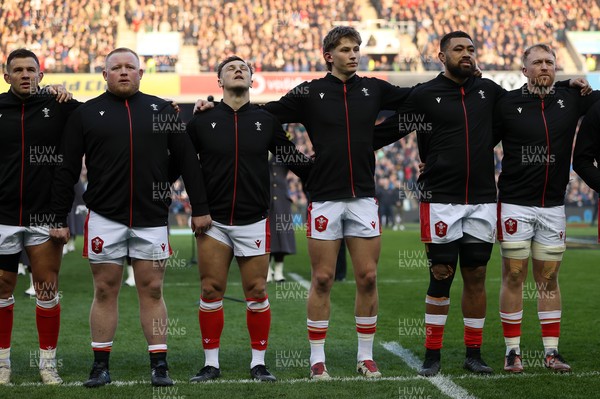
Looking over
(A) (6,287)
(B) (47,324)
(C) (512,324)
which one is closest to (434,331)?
(C) (512,324)

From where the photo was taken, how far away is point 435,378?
6168mm

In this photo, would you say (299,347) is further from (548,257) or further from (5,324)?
(5,324)

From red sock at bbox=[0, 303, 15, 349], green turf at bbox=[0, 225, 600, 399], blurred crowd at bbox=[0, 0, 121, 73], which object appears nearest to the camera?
green turf at bbox=[0, 225, 600, 399]

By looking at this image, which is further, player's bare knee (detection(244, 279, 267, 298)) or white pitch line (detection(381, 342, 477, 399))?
player's bare knee (detection(244, 279, 267, 298))

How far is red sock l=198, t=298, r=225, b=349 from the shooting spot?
20.4ft

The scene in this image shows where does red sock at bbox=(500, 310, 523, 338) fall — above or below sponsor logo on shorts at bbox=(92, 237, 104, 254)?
below

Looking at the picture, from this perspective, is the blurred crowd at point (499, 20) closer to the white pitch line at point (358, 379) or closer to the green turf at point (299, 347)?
the green turf at point (299, 347)

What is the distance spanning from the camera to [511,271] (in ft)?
21.4

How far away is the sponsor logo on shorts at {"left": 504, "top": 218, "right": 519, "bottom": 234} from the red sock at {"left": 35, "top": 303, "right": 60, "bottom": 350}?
327 centimetres

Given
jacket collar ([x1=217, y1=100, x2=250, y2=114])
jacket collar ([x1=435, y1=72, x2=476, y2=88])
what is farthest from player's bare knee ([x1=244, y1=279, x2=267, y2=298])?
jacket collar ([x1=435, y1=72, x2=476, y2=88])

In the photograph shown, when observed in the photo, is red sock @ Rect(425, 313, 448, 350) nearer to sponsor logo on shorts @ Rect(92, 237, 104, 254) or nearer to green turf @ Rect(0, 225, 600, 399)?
green turf @ Rect(0, 225, 600, 399)

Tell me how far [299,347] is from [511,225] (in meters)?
2.20

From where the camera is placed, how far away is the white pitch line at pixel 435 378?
564 centimetres

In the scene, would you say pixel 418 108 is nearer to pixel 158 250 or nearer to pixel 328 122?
pixel 328 122
